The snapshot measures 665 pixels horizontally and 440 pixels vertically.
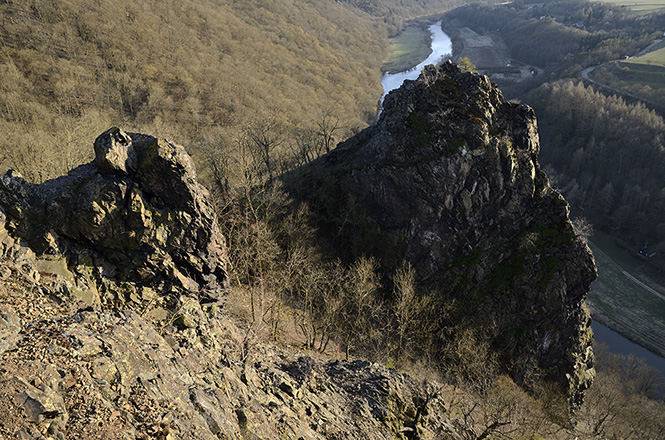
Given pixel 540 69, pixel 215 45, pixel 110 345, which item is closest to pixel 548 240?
pixel 110 345

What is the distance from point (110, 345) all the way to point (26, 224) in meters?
6.30

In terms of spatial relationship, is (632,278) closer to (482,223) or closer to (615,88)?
(482,223)

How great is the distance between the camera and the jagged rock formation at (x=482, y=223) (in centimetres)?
3120

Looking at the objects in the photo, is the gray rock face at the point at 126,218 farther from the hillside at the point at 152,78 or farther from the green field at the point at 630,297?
the green field at the point at 630,297

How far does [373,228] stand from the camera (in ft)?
119

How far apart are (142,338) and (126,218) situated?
18.1 feet

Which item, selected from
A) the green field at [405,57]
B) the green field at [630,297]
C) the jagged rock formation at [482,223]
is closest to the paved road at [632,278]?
the green field at [630,297]

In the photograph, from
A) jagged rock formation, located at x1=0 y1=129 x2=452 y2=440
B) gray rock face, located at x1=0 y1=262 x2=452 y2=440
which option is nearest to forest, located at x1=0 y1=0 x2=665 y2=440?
gray rock face, located at x1=0 y1=262 x2=452 y2=440

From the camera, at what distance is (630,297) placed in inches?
2495

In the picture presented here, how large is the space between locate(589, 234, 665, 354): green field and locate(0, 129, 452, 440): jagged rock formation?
189ft

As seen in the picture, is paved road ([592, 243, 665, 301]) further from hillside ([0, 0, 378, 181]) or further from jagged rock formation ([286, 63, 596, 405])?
hillside ([0, 0, 378, 181])

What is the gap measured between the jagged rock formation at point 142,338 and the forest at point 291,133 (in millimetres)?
2515

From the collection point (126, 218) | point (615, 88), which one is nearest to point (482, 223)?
point (126, 218)

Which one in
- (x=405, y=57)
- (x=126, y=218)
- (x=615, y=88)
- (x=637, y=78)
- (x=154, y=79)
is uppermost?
(x=405, y=57)
